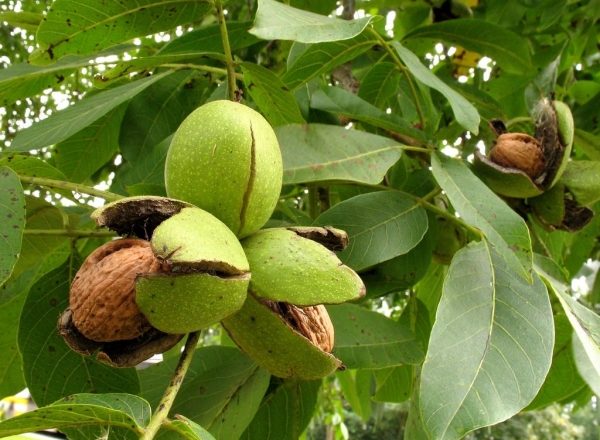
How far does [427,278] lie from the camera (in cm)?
180

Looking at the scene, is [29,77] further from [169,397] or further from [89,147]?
[169,397]

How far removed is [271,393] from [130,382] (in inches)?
11.2

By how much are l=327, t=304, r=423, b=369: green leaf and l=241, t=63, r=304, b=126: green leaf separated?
13.6 inches

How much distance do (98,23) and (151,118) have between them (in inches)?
14.8

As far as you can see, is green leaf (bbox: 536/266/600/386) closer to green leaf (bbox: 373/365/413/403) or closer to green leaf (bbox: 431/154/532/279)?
green leaf (bbox: 431/154/532/279)

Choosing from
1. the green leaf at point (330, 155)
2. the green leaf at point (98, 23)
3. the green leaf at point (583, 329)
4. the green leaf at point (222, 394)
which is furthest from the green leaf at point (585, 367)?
the green leaf at point (98, 23)

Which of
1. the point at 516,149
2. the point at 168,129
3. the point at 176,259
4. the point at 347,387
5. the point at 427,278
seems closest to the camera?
the point at 176,259

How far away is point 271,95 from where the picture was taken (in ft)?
3.89

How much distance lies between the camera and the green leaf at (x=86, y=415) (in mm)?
731

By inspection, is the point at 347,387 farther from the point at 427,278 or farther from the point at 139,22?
the point at 139,22

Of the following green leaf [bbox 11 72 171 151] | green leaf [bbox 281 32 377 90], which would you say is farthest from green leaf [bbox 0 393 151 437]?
green leaf [bbox 281 32 377 90]

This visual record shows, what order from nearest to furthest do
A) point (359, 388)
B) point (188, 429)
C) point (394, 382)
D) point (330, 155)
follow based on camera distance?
1. point (188, 429)
2. point (330, 155)
3. point (394, 382)
4. point (359, 388)

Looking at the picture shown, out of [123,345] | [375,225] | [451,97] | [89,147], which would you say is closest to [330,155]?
[375,225]

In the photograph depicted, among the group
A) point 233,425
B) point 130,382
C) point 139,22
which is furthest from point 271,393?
point 139,22
